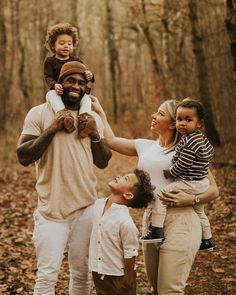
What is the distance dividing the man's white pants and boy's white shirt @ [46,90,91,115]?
85 cm

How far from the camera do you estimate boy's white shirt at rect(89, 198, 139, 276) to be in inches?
161

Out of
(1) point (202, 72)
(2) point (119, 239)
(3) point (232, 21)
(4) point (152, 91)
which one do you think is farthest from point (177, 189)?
(4) point (152, 91)

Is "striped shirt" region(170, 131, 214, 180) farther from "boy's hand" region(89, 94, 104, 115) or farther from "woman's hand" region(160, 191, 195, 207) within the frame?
"boy's hand" region(89, 94, 104, 115)

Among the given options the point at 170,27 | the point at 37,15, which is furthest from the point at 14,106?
the point at 37,15

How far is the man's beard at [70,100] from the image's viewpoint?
175 inches

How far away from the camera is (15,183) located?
45.8 ft

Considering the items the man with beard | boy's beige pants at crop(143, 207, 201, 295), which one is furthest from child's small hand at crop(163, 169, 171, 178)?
the man with beard

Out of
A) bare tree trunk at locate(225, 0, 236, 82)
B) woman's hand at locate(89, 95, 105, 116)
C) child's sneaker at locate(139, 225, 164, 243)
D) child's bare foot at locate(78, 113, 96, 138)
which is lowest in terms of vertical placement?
child's sneaker at locate(139, 225, 164, 243)

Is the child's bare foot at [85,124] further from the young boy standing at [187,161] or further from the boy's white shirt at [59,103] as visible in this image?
the young boy standing at [187,161]

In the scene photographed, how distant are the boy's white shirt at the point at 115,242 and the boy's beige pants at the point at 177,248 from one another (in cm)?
27

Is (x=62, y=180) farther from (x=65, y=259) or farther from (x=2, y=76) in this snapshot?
(x=2, y=76)

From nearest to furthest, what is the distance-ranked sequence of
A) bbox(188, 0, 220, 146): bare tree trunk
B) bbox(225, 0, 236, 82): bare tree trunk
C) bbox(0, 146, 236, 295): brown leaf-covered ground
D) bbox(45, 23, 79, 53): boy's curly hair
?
1. bbox(45, 23, 79, 53): boy's curly hair
2. bbox(0, 146, 236, 295): brown leaf-covered ground
3. bbox(225, 0, 236, 82): bare tree trunk
4. bbox(188, 0, 220, 146): bare tree trunk

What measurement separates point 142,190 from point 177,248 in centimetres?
54

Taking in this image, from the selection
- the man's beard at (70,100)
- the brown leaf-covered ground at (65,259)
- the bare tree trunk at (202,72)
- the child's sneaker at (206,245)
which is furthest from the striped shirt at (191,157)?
the bare tree trunk at (202,72)
